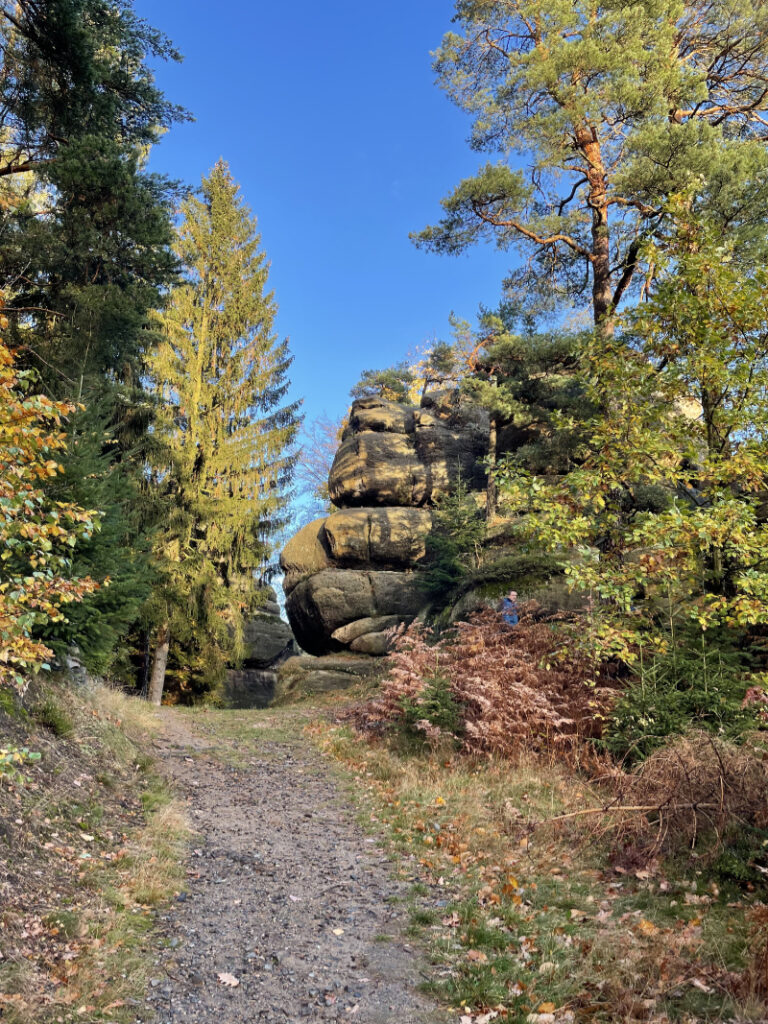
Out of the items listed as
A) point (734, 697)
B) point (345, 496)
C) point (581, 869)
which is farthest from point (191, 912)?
point (345, 496)

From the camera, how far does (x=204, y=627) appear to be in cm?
1825

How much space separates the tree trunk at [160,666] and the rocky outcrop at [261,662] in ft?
24.2

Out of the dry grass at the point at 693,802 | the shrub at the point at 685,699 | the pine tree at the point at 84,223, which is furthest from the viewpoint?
the pine tree at the point at 84,223

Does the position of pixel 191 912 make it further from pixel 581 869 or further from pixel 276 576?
pixel 276 576

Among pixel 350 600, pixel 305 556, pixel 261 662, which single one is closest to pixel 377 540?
pixel 350 600

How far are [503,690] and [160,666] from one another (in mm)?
11858

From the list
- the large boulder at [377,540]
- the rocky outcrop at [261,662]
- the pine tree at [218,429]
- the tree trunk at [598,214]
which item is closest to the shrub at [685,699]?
the tree trunk at [598,214]

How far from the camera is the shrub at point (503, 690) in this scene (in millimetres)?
8984

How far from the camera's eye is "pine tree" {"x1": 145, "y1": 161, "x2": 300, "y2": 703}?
59.3 feet

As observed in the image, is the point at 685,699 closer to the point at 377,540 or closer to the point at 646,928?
the point at 646,928

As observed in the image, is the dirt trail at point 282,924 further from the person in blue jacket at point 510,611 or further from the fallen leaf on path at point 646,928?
the person in blue jacket at point 510,611

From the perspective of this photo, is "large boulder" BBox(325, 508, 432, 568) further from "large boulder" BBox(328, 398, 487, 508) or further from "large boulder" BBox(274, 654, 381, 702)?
"large boulder" BBox(274, 654, 381, 702)

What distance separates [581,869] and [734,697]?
305cm

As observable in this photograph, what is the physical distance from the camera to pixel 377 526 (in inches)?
1019
